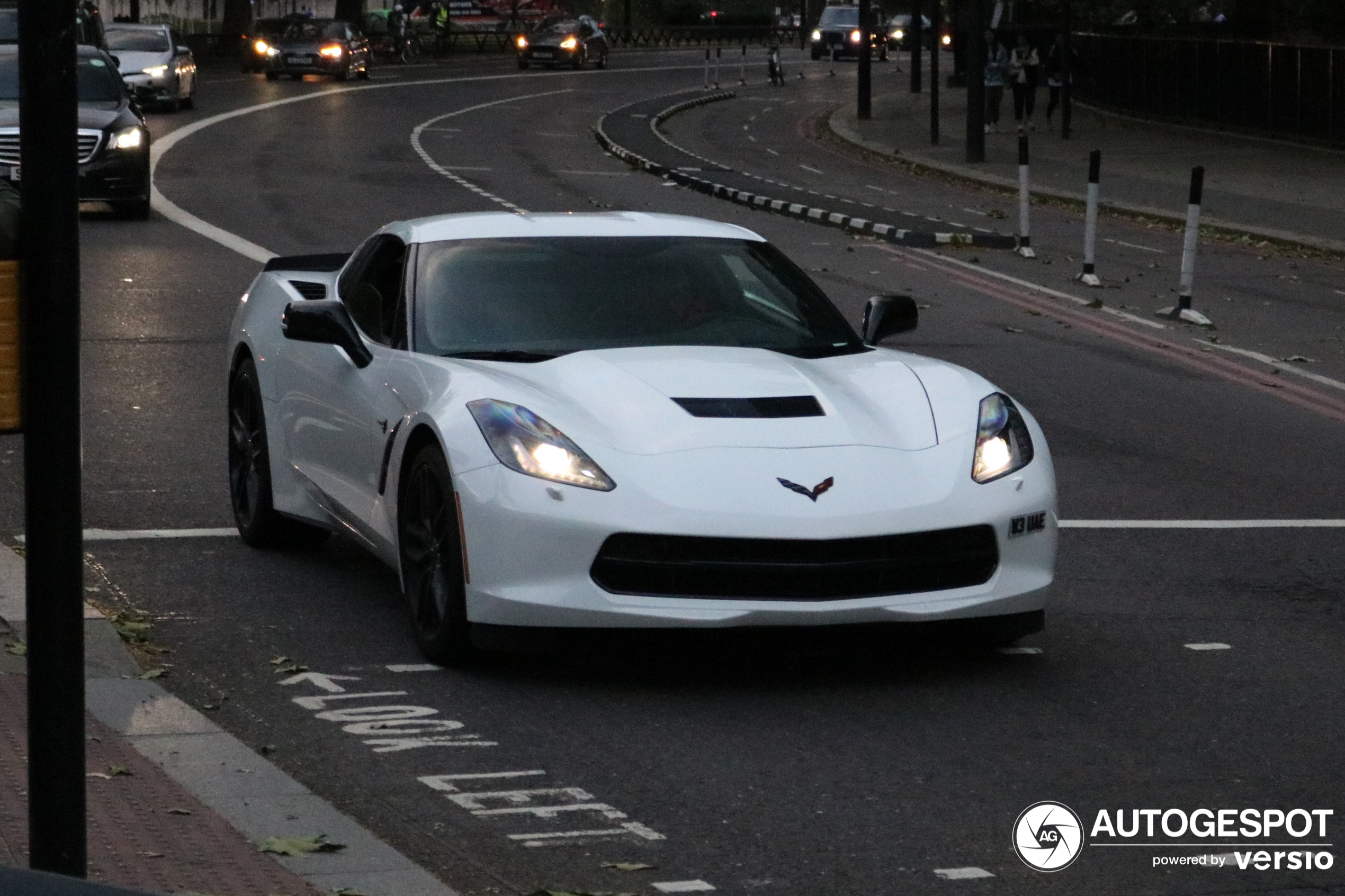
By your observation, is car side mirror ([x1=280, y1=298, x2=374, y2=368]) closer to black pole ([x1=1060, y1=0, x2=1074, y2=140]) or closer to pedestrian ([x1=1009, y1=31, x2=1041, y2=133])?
black pole ([x1=1060, y1=0, x2=1074, y2=140])

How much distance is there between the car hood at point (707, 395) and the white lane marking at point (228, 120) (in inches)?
350

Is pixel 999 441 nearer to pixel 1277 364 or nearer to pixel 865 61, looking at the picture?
pixel 1277 364

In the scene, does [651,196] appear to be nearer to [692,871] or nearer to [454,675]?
[454,675]

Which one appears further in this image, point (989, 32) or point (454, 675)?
point (989, 32)

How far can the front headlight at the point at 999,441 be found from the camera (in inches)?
269

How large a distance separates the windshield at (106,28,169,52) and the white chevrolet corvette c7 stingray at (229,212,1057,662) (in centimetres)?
3716

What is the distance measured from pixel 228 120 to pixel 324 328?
34442 mm

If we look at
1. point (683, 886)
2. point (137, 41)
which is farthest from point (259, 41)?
point (683, 886)

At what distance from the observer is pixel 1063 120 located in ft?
132

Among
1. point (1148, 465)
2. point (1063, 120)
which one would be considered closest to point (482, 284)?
point (1148, 465)

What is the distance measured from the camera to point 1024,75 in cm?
4109

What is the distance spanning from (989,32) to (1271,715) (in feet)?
121

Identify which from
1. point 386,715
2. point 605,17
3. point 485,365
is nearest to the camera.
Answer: point 386,715

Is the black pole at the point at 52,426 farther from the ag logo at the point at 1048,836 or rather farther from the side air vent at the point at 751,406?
the side air vent at the point at 751,406
